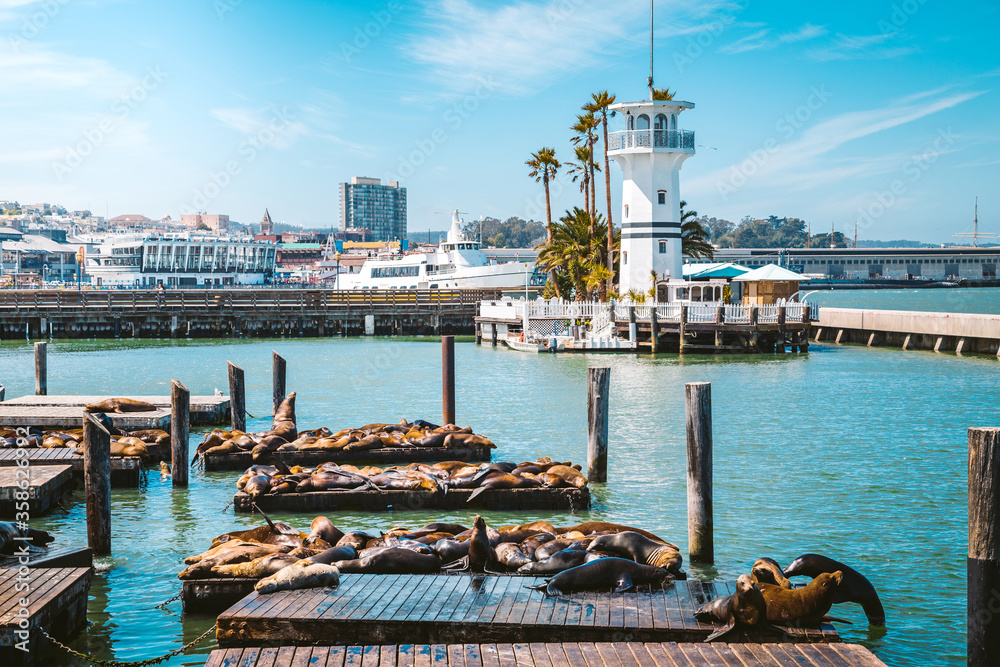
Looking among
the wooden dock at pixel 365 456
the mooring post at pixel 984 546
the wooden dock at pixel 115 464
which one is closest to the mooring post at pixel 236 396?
the wooden dock at pixel 365 456

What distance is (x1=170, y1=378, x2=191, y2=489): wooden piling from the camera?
504 inches

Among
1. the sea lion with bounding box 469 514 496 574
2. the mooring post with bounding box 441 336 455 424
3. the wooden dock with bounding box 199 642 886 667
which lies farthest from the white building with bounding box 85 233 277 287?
the wooden dock with bounding box 199 642 886 667

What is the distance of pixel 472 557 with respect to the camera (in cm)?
789

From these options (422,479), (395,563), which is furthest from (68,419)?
(395,563)

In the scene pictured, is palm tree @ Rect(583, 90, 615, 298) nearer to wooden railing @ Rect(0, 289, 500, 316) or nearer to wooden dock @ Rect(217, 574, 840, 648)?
wooden railing @ Rect(0, 289, 500, 316)

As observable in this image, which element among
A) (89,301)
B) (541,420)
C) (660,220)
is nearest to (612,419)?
(541,420)

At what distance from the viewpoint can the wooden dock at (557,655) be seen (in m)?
5.73

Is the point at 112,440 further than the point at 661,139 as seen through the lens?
No

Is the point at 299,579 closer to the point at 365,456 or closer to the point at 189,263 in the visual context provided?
the point at 365,456

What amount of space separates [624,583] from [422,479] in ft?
16.4

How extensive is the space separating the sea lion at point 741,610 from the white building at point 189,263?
79.0 meters

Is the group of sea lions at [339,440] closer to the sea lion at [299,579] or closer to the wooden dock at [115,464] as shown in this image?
the wooden dock at [115,464]

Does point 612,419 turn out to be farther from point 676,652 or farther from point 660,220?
point 660,220

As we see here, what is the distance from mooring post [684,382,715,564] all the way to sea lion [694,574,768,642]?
2.42m
